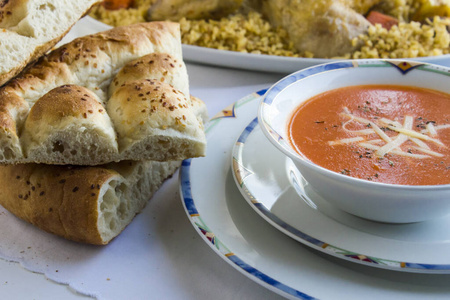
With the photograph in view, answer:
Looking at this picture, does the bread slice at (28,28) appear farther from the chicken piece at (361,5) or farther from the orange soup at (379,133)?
the chicken piece at (361,5)

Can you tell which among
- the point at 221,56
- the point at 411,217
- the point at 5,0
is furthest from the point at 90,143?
Result: the point at 221,56

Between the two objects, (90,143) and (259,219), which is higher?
(90,143)

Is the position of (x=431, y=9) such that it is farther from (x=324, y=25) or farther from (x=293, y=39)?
(x=293, y=39)

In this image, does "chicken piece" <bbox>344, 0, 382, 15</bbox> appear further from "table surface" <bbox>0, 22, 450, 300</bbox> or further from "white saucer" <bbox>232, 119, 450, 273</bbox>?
"table surface" <bbox>0, 22, 450, 300</bbox>

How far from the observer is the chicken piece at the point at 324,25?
9.73ft

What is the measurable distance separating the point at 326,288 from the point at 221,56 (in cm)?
187

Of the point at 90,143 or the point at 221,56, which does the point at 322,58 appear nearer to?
the point at 221,56

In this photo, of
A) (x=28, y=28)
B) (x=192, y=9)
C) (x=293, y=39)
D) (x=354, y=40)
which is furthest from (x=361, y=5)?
(x=28, y=28)

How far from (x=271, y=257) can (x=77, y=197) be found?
2.06 feet

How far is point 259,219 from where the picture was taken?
163cm

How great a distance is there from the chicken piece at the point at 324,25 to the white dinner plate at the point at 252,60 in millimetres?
224

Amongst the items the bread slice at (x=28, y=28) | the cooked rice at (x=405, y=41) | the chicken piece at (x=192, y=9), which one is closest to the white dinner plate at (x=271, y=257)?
the bread slice at (x=28, y=28)

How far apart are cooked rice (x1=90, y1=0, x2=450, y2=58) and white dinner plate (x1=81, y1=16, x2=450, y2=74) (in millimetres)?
161

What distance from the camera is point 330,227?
4.94ft
